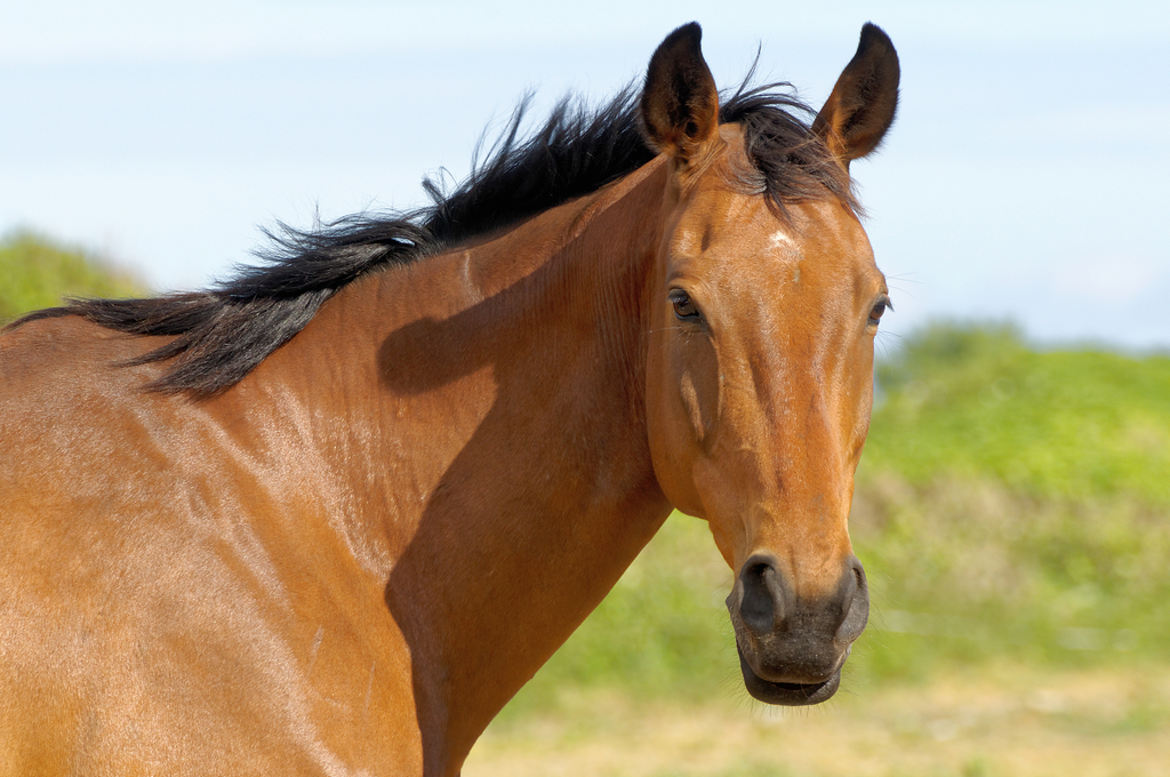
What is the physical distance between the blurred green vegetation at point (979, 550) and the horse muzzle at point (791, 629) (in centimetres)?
631

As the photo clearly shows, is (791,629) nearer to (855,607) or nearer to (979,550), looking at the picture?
(855,607)

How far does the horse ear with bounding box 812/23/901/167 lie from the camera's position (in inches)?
113

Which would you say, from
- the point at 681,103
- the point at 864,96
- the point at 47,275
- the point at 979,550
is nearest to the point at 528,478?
the point at 681,103

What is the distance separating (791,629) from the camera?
229cm

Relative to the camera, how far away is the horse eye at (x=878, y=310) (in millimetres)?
2617

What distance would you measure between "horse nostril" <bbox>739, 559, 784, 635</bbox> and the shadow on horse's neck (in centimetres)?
53

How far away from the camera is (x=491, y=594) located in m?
2.79

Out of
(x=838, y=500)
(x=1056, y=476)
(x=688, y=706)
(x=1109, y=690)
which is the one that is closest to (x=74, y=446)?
(x=838, y=500)

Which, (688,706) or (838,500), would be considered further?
(688,706)

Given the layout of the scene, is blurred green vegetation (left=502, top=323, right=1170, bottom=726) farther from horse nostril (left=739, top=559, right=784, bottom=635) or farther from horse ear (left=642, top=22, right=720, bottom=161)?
horse nostril (left=739, top=559, right=784, bottom=635)

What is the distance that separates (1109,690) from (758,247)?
784cm

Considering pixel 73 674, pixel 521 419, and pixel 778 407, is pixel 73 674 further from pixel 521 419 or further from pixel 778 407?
pixel 778 407

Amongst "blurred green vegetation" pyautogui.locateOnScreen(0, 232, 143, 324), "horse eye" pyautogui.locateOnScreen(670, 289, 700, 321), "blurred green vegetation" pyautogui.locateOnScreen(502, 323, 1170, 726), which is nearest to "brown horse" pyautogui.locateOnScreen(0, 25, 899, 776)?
"horse eye" pyautogui.locateOnScreen(670, 289, 700, 321)

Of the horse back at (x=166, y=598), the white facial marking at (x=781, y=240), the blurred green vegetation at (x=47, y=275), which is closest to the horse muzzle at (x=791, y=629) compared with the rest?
the white facial marking at (x=781, y=240)
